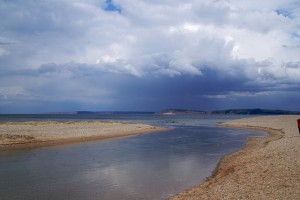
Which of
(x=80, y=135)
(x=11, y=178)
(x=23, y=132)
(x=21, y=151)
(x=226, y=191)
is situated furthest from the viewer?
(x=80, y=135)

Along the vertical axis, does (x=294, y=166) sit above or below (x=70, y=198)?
above

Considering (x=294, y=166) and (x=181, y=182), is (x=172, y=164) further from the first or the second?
(x=294, y=166)

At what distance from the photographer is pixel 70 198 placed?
53.6 feet

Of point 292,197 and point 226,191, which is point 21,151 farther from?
point 292,197

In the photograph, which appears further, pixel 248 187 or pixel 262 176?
pixel 262 176

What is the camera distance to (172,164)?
26.5 m

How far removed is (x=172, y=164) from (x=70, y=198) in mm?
11729

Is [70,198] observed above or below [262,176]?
below

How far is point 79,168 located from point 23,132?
2519 centimetres

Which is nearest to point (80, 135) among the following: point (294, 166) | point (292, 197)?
point (294, 166)

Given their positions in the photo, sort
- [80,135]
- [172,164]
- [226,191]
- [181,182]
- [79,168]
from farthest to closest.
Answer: [80,135], [172,164], [79,168], [181,182], [226,191]

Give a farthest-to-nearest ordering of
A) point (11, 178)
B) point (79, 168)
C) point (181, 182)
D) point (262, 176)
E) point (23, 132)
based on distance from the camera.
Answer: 1. point (23, 132)
2. point (79, 168)
3. point (11, 178)
4. point (181, 182)
5. point (262, 176)

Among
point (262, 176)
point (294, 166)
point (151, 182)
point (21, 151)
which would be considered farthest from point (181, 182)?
point (21, 151)

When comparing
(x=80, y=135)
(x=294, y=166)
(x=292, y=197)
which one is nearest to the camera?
(x=292, y=197)
